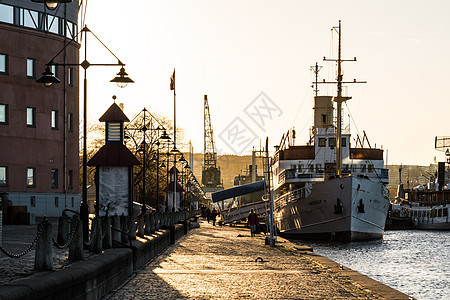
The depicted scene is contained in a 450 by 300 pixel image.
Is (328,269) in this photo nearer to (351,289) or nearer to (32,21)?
(351,289)

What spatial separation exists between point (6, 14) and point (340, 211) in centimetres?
2619

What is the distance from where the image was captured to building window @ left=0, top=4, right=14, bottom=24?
50.9m

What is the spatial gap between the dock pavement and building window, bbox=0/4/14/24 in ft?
98.1

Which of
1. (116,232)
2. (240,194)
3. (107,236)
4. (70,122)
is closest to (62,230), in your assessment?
(107,236)

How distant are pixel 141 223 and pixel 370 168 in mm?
42527

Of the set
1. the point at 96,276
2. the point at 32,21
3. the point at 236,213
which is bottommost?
the point at 236,213

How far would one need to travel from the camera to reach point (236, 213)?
2958 inches

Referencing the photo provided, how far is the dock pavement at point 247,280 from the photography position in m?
15.3

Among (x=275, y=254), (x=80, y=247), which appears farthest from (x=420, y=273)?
(x=80, y=247)

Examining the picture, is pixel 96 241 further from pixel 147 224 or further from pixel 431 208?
pixel 431 208

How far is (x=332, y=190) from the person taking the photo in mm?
55500

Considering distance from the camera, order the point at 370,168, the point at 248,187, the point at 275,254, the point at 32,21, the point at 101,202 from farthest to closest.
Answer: the point at 248,187
the point at 370,168
the point at 32,21
the point at 101,202
the point at 275,254

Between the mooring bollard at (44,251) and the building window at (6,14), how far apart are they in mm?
41848

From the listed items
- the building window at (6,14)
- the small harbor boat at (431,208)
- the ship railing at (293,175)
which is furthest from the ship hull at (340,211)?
the small harbor boat at (431,208)
